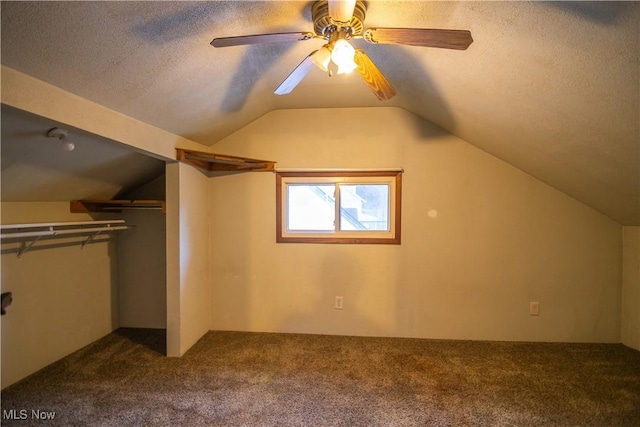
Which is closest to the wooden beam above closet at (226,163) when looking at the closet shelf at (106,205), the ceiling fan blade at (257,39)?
the closet shelf at (106,205)

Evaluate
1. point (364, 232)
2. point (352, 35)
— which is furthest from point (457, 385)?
point (352, 35)

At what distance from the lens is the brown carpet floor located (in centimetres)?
182

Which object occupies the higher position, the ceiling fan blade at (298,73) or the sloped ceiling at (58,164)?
the ceiling fan blade at (298,73)

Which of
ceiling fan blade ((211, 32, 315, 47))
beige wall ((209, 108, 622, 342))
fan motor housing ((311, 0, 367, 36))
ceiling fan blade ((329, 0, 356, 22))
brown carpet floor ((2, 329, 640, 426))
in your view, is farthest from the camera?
beige wall ((209, 108, 622, 342))

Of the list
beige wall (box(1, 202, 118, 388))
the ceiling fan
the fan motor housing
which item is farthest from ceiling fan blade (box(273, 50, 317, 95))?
beige wall (box(1, 202, 118, 388))

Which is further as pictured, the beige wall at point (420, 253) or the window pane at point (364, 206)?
the window pane at point (364, 206)

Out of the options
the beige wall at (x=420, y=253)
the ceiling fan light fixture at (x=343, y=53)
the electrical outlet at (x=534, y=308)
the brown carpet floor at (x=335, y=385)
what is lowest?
the brown carpet floor at (x=335, y=385)

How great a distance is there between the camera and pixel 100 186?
2.64 m

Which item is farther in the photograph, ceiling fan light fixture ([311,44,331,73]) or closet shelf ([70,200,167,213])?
closet shelf ([70,200,167,213])

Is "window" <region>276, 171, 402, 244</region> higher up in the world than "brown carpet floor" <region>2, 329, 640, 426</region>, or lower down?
higher up

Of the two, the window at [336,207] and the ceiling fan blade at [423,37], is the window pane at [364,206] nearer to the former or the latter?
the window at [336,207]

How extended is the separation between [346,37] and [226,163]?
1.86 meters

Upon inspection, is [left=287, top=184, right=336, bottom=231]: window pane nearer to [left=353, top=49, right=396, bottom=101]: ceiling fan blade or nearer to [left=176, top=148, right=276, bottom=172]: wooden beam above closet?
[left=176, top=148, right=276, bottom=172]: wooden beam above closet

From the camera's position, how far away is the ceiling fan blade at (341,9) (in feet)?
3.51
